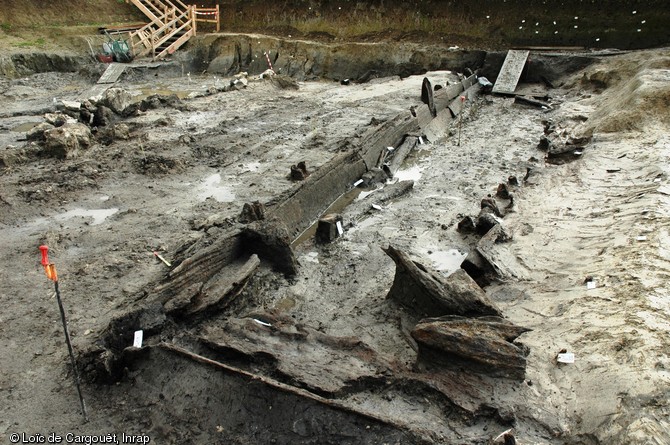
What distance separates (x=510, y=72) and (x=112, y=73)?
13977mm

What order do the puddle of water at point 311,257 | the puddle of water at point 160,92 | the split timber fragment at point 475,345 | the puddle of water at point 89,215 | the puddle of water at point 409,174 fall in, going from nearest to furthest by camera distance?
the split timber fragment at point 475,345
the puddle of water at point 311,257
the puddle of water at point 89,215
the puddle of water at point 409,174
the puddle of water at point 160,92

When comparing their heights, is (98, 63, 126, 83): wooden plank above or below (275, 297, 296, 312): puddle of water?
below

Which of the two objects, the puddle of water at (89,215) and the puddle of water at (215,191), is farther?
the puddle of water at (215,191)

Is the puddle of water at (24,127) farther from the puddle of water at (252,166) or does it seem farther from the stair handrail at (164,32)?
the stair handrail at (164,32)

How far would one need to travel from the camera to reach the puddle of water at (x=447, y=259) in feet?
18.6

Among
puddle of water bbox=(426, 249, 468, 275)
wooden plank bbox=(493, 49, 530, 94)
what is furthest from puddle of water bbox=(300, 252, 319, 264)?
wooden plank bbox=(493, 49, 530, 94)

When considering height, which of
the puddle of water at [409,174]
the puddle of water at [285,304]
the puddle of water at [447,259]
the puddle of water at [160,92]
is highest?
the puddle of water at [447,259]

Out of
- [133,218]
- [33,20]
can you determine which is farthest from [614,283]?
[33,20]

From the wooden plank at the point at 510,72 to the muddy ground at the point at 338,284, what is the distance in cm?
337

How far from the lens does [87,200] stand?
7.02 m

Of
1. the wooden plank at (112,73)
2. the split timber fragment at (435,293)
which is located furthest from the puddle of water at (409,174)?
the wooden plank at (112,73)

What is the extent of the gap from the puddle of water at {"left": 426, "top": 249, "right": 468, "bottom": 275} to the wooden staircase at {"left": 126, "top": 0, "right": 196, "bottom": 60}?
55.6ft

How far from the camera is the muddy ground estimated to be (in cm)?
318

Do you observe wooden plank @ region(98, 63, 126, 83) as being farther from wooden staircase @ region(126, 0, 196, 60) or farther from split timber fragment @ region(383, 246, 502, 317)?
split timber fragment @ region(383, 246, 502, 317)
